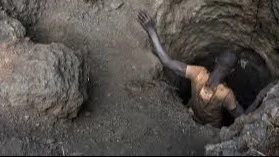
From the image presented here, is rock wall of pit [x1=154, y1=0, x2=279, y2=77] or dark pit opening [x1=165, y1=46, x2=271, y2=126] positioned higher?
rock wall of pit [x1=154, y1=0, x2=279, y2=77]

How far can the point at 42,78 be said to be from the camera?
4.21 meters

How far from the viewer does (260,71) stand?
24.1ft

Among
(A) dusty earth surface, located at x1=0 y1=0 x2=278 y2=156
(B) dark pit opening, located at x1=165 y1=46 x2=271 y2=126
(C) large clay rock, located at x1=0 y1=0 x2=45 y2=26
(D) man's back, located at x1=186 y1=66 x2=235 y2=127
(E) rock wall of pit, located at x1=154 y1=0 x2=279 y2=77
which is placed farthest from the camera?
(B) dark pit opening, located at x1=165 y1=46 x2=271 y2=126

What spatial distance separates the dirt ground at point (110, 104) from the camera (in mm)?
4062

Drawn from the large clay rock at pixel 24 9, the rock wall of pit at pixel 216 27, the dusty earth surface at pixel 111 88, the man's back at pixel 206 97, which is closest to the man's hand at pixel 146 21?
the dusty earth surface at pixel 111 88

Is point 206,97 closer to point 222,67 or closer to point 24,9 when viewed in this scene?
point 222,67

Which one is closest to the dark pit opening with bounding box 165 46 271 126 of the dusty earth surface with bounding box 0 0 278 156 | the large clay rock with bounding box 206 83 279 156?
the dusty earth surface with bounding box 0 0 278 156

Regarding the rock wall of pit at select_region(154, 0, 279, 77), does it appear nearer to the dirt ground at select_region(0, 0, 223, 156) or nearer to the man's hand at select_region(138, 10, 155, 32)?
the man's hand at select_region(138, 10, 155, 32)

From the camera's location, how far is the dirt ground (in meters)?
4.06

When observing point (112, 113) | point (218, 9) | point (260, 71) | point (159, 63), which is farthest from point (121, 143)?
point (260, 71)

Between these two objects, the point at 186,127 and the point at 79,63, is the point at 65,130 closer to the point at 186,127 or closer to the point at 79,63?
the point at 79,63

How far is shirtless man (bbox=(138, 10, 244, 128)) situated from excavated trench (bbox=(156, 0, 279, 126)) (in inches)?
15.4

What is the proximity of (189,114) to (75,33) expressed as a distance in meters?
1.63

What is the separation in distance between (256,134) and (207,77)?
1318mm
